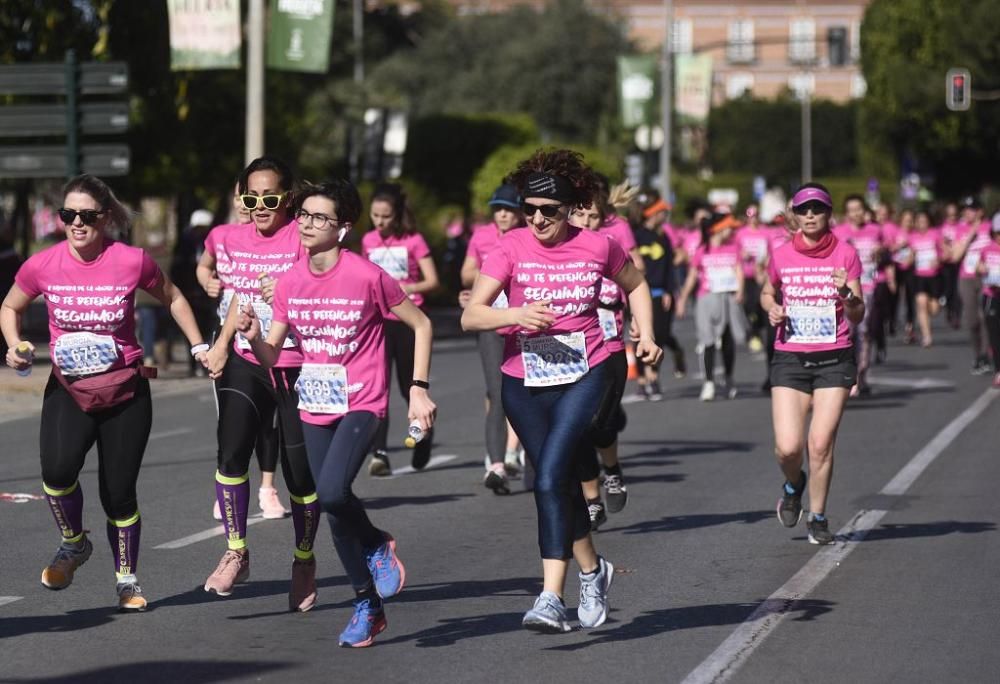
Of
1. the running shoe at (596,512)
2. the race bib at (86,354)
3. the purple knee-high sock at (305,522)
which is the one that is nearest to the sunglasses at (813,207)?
the running shoe at (596,512)

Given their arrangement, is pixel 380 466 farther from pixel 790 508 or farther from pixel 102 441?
pixel 102 441

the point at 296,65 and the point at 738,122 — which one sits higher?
the point at 738,122

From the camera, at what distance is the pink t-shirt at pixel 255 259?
8164 millimetres

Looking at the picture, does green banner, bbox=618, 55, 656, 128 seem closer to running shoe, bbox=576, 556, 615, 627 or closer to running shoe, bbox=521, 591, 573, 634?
running shoe, bbox=576, 556, 615, 627

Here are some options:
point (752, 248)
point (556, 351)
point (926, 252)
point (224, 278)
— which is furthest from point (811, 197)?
point (926, 252)

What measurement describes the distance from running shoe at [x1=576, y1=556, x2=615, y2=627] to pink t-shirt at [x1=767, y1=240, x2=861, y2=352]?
109 inches

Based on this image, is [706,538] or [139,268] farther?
[706,538]

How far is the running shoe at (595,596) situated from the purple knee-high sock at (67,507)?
202 cm

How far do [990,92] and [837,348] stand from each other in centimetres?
5605

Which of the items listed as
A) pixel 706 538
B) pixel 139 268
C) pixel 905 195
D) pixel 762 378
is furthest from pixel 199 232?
pixel 905 195

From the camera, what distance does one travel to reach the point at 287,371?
25.8 feet

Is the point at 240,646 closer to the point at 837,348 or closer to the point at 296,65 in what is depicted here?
the point at 837,348

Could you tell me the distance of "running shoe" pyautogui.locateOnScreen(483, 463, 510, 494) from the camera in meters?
11.4

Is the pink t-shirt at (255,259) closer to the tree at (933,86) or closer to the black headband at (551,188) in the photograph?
the black headband at (551,188)
